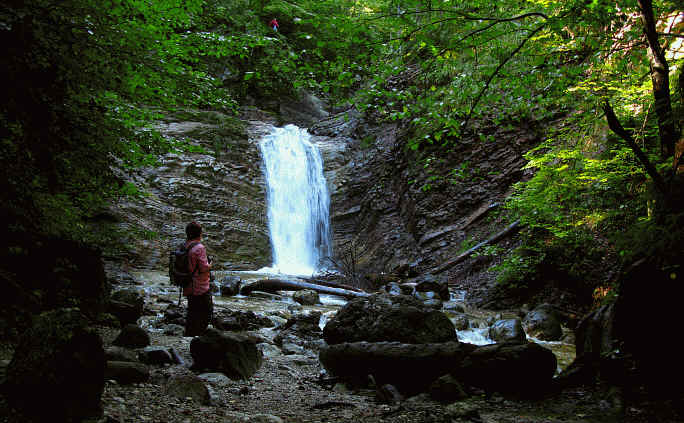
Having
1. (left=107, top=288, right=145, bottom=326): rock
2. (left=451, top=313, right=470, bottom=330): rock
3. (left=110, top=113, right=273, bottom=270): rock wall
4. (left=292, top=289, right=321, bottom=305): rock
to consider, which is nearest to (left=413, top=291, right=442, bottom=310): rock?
(left=451, top=313, right=470, bottom=330): rock

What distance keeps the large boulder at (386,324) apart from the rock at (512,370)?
1.11m

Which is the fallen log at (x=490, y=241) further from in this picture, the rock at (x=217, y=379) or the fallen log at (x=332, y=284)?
the rock at (x=217, y=379)

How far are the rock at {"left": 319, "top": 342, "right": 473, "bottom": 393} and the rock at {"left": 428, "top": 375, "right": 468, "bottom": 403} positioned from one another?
307 millimetres

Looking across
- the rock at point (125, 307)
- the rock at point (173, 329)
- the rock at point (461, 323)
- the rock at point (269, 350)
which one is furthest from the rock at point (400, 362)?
the rock at point (461, 323)

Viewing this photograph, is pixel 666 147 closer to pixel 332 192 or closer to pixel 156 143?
pixel 156 143

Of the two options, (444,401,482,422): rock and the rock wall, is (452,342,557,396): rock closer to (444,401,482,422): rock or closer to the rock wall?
(444,401,482,422): rock

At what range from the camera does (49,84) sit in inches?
140

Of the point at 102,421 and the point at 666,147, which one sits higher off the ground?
the point at 666,147

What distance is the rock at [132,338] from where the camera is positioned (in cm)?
439

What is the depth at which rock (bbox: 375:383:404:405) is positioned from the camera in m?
3.67

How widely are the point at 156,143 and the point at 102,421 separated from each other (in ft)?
17.7

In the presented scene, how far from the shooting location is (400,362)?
4.12m

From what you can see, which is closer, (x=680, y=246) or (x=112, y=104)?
(x=680, y=246)

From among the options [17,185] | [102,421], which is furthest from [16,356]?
[17,185]
